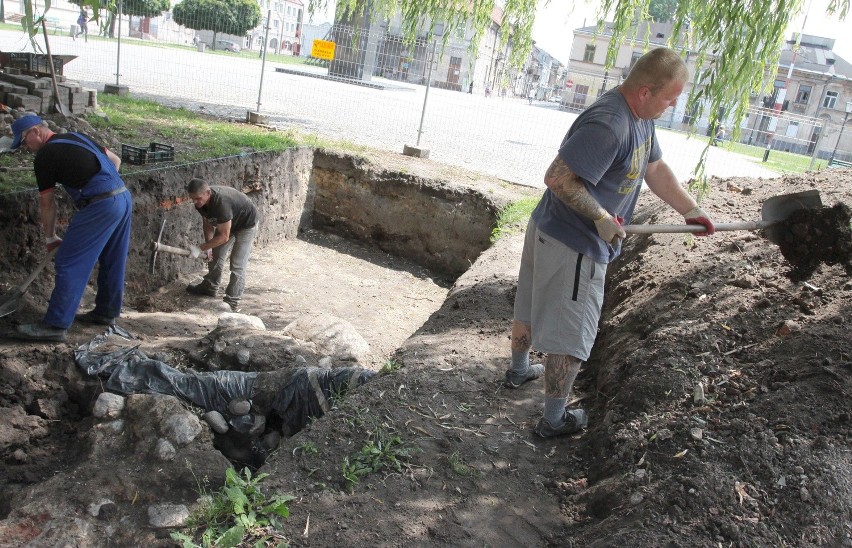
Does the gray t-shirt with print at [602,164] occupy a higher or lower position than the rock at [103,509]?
higher

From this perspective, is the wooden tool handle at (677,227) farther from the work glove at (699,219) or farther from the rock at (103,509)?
the rock at (103,509)

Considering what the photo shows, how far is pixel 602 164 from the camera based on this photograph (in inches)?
120

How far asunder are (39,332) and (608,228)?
4026 millimetres

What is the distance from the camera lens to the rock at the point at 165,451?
3.67 metres

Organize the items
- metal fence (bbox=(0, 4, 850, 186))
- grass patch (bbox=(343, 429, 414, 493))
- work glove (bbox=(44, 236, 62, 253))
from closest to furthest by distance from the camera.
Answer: grass patch (bbox=(343, 429, 414, 493)), work glove (bbox=(44, 236, 62, 253)), metal fence (bbox=(0, 4, 850, 186))

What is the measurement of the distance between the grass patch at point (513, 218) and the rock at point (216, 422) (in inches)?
175

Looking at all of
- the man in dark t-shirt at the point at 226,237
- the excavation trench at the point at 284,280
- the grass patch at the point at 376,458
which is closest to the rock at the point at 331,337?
the excavation trench at the point at 284,280

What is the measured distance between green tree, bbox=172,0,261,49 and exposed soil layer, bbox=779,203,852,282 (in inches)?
877

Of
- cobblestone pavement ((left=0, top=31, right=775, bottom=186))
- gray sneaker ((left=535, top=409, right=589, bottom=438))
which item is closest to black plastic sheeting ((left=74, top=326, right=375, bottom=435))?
gray sneaker ((left=535, top=409, right=589, bottom=438))

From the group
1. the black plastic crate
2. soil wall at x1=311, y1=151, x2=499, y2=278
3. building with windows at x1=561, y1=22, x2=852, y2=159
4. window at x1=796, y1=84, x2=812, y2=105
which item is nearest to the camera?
the black plastic crate

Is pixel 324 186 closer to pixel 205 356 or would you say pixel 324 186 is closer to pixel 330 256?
pixel 330 256

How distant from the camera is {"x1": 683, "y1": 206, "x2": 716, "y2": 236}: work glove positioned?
3.56 meters

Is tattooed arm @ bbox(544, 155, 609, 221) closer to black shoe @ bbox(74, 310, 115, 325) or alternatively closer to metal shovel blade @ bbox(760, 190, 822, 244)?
metal shovel blade @ bbox(760, 190, 822, 244)

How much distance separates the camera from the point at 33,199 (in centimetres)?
521
